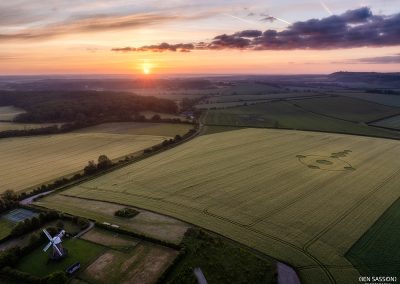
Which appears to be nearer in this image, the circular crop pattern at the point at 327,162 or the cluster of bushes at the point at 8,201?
the cluster of bushes at the point at 8,201

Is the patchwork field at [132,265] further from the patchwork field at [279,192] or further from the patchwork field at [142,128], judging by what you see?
the patchwork field at [142,128]

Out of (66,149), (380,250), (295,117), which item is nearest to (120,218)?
(380,250)

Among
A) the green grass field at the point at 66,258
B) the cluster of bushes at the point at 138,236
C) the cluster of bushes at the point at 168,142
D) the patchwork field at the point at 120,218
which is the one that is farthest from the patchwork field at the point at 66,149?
the green grass field at the point at 66,258

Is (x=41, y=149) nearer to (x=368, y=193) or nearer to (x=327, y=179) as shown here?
(x=327, y=179)

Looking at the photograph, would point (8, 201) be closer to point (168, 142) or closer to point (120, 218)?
point (120, 218)

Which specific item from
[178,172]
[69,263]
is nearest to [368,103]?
[178,172]

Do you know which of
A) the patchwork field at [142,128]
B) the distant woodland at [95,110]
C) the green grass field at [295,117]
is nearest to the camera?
the patchwork field at [142,128]
